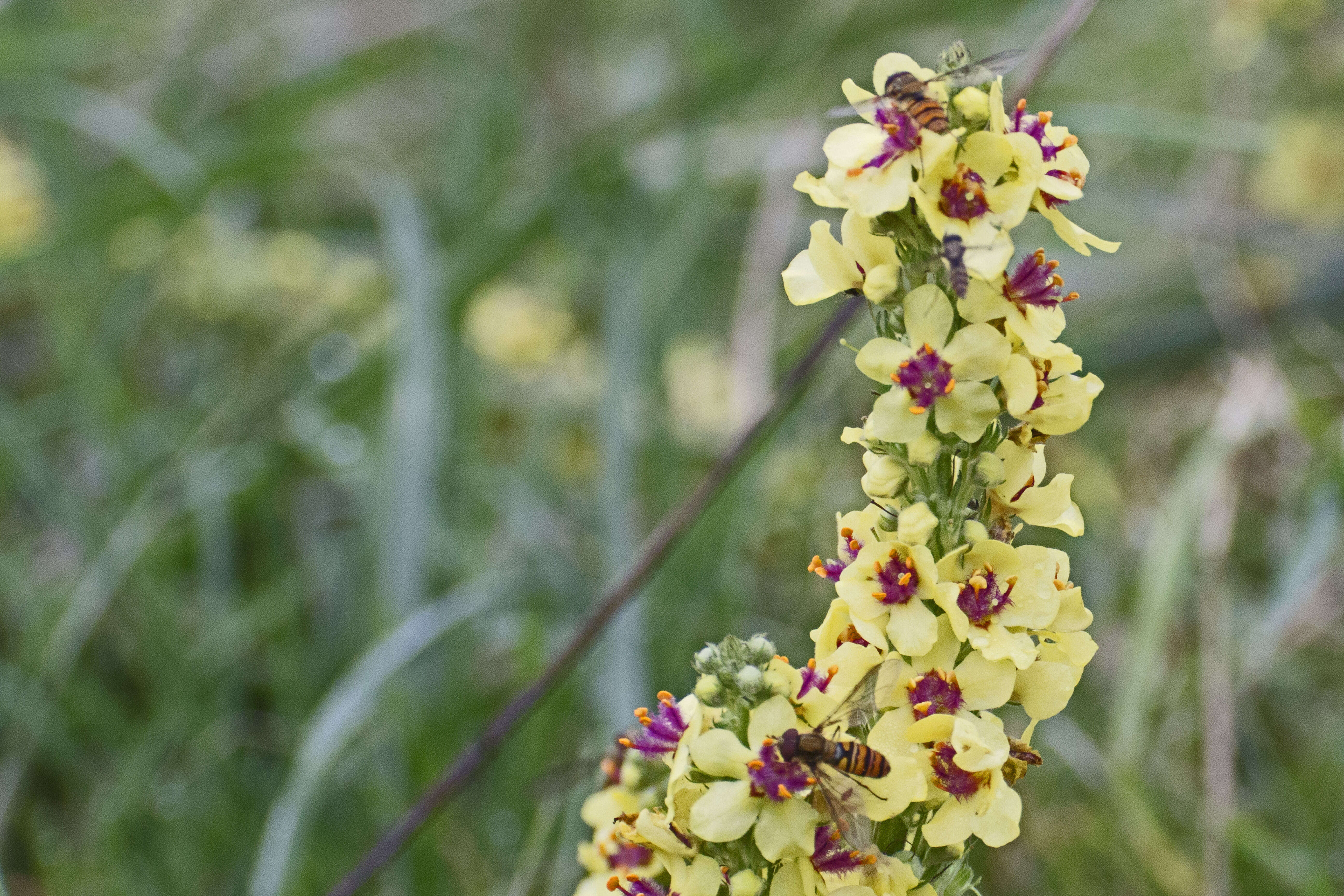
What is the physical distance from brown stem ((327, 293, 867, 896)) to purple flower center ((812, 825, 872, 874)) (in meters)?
Answer: 0.44

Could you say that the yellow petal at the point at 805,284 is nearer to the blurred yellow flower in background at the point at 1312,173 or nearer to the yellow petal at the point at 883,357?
the yellow petal at the point at 883,357

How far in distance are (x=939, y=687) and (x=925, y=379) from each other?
14 centimetres

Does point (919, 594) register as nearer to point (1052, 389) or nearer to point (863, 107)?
point (1052, 389)

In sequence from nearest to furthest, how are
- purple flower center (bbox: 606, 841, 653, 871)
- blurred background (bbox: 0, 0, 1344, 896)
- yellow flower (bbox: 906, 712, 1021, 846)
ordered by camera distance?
yellow flower (bbox: 906, 712, 1021, 846) < purple flower center (bbox: 606, 841, 653, 871) < blurred background (bbox: 0, 0, 1344, 896)

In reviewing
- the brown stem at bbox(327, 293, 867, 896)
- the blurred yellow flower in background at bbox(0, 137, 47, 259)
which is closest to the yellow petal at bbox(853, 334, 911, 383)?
the brown stem at bbox(327, 293, 867, 896)

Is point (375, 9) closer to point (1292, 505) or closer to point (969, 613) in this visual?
point (1292, 505)

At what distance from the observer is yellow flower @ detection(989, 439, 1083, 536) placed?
548 mm

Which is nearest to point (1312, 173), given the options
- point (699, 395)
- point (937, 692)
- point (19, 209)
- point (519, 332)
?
point (699, 395)

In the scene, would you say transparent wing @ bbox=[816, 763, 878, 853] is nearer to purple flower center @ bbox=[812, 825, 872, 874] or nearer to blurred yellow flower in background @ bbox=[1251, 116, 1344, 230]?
purple flower center @ bbox=[812, 825, 872, 874]

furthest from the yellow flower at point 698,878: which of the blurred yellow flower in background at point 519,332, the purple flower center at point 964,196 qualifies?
the blurred yellow flower in background at point 519,332

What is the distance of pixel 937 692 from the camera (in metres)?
0.51

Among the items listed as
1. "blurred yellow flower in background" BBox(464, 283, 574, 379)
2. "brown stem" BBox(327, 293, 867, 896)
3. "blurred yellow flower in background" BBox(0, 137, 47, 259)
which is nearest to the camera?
"brown stem" BBox(327, 293, 867, 896)

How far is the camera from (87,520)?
6.24 ft

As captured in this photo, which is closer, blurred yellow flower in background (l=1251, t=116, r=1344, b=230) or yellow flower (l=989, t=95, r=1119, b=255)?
yellow flower (l=989, t=95, r=1119, b=255)
